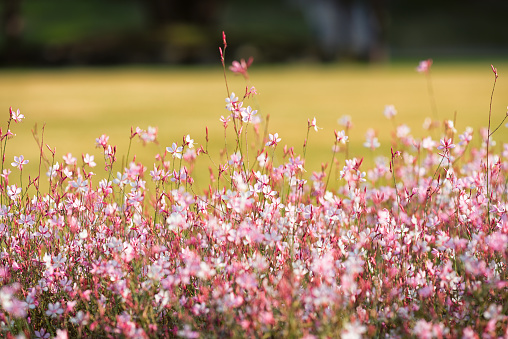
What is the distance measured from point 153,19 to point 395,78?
47.3ft

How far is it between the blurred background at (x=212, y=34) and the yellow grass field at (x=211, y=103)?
3.25 meters

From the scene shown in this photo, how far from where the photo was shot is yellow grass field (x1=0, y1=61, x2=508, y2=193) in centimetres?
922

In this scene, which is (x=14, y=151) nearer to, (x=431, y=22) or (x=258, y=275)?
(x=258, y=275)

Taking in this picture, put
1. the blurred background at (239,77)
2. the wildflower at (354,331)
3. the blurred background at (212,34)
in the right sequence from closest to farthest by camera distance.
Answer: the wildflower at (354,331) → the blurred background at (239,77) → the blurred background at (212,34)

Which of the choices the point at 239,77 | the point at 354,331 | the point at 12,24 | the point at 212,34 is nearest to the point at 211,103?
the point at 239,77

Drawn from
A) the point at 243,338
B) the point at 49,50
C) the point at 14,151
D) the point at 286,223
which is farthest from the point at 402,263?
the point at 49,50

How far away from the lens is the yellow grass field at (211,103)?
922 cm

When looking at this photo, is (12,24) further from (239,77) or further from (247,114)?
(247,114)

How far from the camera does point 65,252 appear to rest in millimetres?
3383

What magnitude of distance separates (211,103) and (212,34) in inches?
573

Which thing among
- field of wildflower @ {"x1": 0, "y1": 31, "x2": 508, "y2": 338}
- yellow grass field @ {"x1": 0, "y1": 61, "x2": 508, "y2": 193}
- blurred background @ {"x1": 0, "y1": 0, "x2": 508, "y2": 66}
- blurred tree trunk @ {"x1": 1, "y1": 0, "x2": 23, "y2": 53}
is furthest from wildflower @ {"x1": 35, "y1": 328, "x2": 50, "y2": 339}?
blurred tree trunk @ {"x1": 1, "y1": 0, "x2": 23, "y2": 53}

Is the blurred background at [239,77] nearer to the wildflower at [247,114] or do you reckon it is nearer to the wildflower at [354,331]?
the wildflower at [247,114]

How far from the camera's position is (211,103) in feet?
45.6

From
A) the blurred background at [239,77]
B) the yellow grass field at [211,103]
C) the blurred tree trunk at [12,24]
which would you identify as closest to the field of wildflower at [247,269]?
the blurred background at [239,77]
